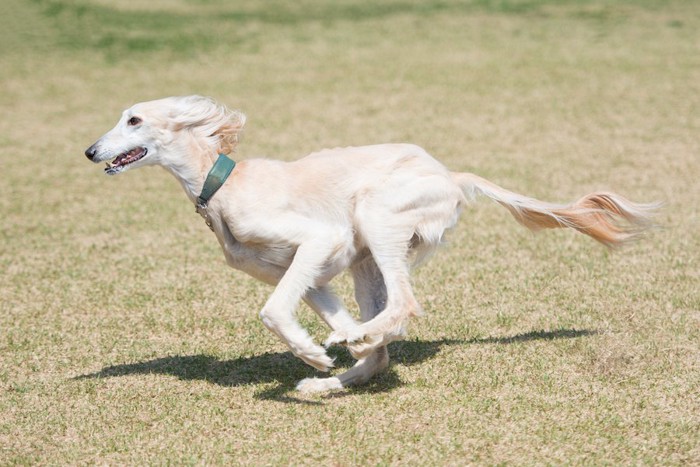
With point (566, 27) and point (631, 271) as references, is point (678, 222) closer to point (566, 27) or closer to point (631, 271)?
point (631, 271)

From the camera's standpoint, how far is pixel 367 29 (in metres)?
19.3

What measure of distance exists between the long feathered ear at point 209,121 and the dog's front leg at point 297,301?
2.78 ft

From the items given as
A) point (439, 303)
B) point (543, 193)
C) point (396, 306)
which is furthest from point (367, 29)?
point (396, 306)

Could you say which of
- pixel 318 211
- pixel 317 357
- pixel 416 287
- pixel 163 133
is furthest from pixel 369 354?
pixel 416 287

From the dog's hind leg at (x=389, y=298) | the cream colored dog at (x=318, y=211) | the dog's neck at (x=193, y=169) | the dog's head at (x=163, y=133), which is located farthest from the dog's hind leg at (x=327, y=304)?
the dog's head at (x=163, y=133)

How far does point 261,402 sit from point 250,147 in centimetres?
692

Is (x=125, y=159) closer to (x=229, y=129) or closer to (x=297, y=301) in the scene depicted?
(x=229, y=129)

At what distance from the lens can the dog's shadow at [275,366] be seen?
17.4 ft

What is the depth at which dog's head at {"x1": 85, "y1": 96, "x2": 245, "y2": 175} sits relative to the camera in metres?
5.24

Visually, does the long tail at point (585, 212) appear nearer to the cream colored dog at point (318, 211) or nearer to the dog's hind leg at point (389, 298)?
the cream colored dog at point (318, 211)

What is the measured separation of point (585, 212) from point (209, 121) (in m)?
2.22

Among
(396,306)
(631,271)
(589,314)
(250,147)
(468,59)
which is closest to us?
(396,306)

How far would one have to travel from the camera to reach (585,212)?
5.61m

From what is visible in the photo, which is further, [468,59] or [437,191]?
Result: [468,59]
